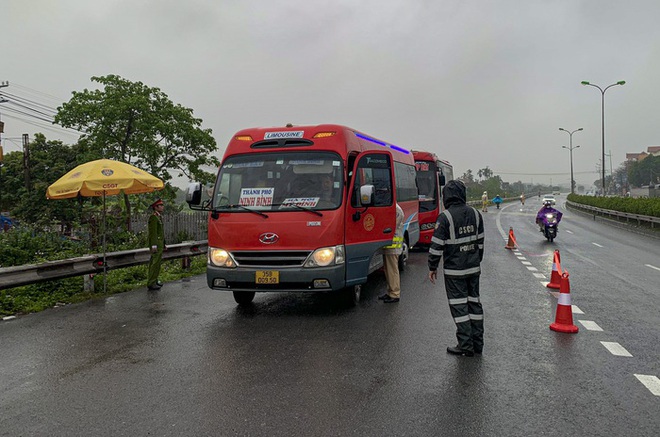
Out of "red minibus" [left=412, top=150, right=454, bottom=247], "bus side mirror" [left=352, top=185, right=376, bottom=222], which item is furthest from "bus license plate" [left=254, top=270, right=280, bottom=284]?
"red minibus" [left=412, top=150, right=454, bottom=247]

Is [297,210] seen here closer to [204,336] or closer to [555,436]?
[204,336]

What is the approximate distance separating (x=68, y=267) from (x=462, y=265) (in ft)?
23.4

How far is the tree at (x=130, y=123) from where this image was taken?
2538 cm

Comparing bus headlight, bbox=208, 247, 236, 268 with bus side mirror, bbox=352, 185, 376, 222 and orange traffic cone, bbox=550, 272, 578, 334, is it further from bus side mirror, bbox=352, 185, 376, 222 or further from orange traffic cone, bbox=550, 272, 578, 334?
orange traffic cone, bbox=550, 272, 578, 334

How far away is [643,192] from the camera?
98688mm

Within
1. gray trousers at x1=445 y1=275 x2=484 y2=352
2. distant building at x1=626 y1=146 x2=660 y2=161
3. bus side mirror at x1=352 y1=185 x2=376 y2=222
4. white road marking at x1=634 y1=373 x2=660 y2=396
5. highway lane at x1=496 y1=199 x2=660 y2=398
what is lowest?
highway lane at x1=496 y1=199 x2=660 y2=398

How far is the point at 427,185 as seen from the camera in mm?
17844

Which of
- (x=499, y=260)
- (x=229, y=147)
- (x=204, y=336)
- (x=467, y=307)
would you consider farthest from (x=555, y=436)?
(x=499, y=260)

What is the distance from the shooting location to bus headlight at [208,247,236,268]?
23.4ft

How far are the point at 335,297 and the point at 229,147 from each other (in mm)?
3096

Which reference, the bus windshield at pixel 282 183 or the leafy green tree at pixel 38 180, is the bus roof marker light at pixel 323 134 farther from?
the leafy green tree at pixel 38 180

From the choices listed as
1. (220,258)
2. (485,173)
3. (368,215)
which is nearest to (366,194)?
(368,215)

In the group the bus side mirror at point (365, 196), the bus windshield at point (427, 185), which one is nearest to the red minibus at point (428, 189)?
the bus windshield at point (427, 185)

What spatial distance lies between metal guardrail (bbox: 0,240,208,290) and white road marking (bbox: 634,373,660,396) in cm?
865
